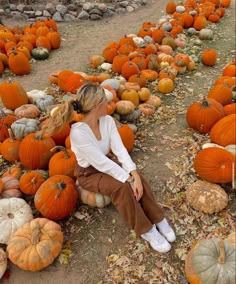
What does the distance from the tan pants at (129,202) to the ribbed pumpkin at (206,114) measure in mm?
1774

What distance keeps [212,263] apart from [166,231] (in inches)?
27.1

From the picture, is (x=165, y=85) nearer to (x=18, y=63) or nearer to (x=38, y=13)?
(x=18, y=63)

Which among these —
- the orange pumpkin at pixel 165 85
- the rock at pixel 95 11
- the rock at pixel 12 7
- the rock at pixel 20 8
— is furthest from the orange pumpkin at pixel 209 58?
the rock at pixel 12 7

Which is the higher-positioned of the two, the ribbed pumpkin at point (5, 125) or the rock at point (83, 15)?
the ribbed pumpkin at point (5, 125)

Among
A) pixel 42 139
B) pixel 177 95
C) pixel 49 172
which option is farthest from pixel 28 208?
pixel 177 95

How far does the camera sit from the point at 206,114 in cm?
456

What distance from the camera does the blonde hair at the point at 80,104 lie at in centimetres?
298

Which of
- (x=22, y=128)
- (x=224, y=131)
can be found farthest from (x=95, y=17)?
(x=224, y=131)

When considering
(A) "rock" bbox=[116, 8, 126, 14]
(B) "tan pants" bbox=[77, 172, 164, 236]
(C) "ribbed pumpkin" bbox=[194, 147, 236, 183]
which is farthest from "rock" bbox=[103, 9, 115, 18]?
(B) "tan pants" bbox=[77, 172, 164, 236]

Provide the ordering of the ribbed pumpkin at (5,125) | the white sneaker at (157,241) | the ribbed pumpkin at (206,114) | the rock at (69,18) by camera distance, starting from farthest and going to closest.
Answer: the rock at (69,18), the ribbed pumpkin at (206,114), the ribbed pumpkin at (5,125), the white sneaker at (157,241)

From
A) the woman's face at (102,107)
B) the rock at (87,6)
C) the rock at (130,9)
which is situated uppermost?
the woman's face at (102,107)

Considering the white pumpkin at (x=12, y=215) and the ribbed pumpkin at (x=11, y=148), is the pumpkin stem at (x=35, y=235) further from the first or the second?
the ribbed pumpkin at (x=11, y=148)

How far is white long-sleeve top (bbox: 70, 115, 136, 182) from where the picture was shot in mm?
3102

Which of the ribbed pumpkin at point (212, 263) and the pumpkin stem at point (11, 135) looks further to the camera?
the pumpkin stem at point (11, 135)
